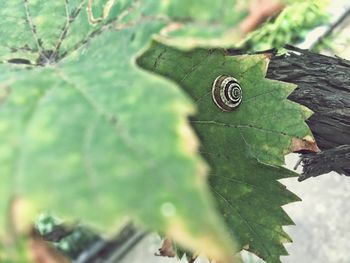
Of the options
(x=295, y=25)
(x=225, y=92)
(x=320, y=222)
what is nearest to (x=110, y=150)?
(x=225, y=92)

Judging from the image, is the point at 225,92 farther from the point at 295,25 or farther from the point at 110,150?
the point at 295,25

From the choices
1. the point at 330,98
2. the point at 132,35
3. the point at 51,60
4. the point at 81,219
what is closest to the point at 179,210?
the point at 81,219

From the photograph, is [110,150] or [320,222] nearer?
[110,150]

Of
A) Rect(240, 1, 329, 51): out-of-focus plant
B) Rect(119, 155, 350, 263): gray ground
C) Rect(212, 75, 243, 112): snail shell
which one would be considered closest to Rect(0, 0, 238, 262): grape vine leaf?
Rect(212, 75, 243, 112): snail shell

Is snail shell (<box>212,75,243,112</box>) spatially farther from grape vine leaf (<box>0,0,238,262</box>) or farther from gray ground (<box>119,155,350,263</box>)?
gray ground (<box>119,155,350,263</box>)

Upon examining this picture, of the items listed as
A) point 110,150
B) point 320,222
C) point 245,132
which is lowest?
point 320,222

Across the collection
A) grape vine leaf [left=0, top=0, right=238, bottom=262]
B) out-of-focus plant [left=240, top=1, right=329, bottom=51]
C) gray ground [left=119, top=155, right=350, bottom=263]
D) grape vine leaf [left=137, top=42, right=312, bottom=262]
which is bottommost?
gray ground [left=119, top=155, right=350, bottom=263]

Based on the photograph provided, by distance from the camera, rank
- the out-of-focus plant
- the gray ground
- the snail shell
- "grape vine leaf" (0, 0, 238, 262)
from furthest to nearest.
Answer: the out-of-focus plant
the gray ground
the snail shell
"grape vine leaf" (0, 0, 238, 262)
